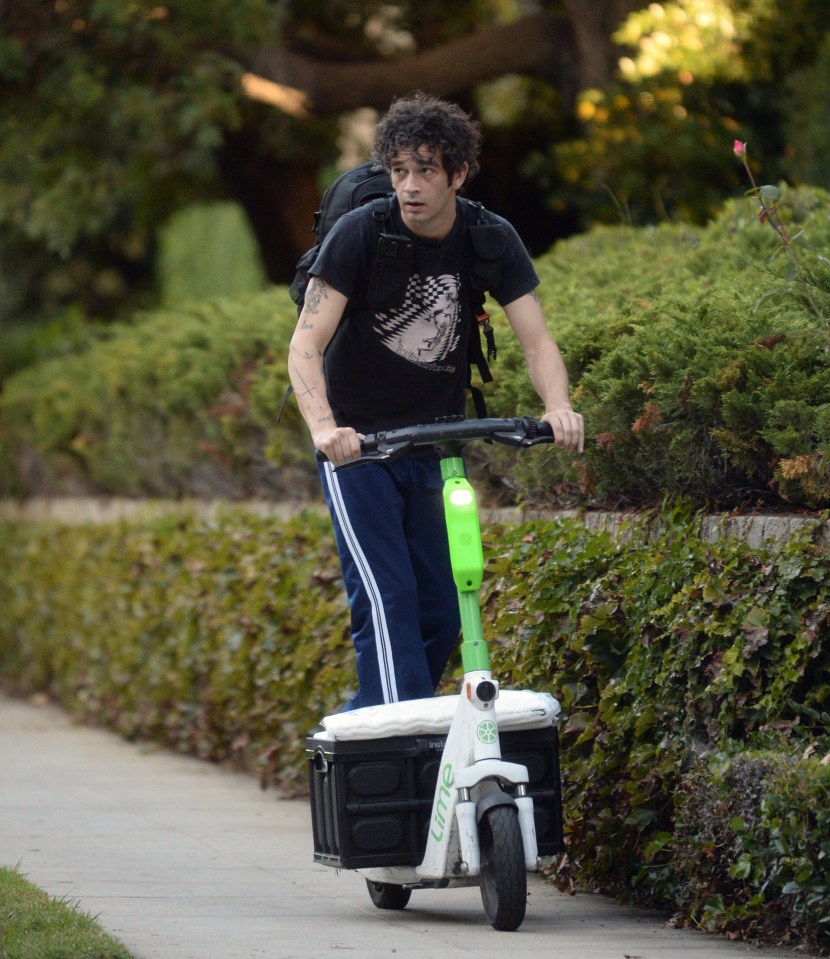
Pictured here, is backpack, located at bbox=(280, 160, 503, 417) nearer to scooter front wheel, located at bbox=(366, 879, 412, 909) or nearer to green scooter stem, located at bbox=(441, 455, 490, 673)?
green scooter stem, located at bbox=(441, 455, 490, 673)

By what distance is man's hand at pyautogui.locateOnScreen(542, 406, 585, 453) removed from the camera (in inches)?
164

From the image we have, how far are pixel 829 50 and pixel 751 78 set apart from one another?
894 millimetres

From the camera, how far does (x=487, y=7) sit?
12844 mm

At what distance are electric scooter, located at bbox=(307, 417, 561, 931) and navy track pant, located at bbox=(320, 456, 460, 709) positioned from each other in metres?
0.19

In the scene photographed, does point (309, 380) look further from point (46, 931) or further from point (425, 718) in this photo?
point (46, 931)

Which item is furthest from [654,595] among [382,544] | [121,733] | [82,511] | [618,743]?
[82,511]

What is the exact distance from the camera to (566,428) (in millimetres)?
4160

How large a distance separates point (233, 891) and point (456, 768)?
3.66ft

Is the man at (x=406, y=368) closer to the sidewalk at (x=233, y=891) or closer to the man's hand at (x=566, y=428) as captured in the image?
the man's hand at (x=566, y=428)

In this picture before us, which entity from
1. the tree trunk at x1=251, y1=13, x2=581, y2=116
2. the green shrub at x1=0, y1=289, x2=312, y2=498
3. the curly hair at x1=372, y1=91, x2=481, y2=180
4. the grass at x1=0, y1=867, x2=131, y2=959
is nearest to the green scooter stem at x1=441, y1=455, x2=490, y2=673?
the curly hair at x1=372, y1=91, x2=481, y2=180

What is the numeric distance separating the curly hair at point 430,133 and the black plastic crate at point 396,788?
1.51m

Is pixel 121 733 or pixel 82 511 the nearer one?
pixel 121 733

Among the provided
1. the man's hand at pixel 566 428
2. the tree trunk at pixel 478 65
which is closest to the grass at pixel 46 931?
the man's hand at pixel 566 428

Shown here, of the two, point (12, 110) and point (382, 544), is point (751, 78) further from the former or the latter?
point (382, 544)
